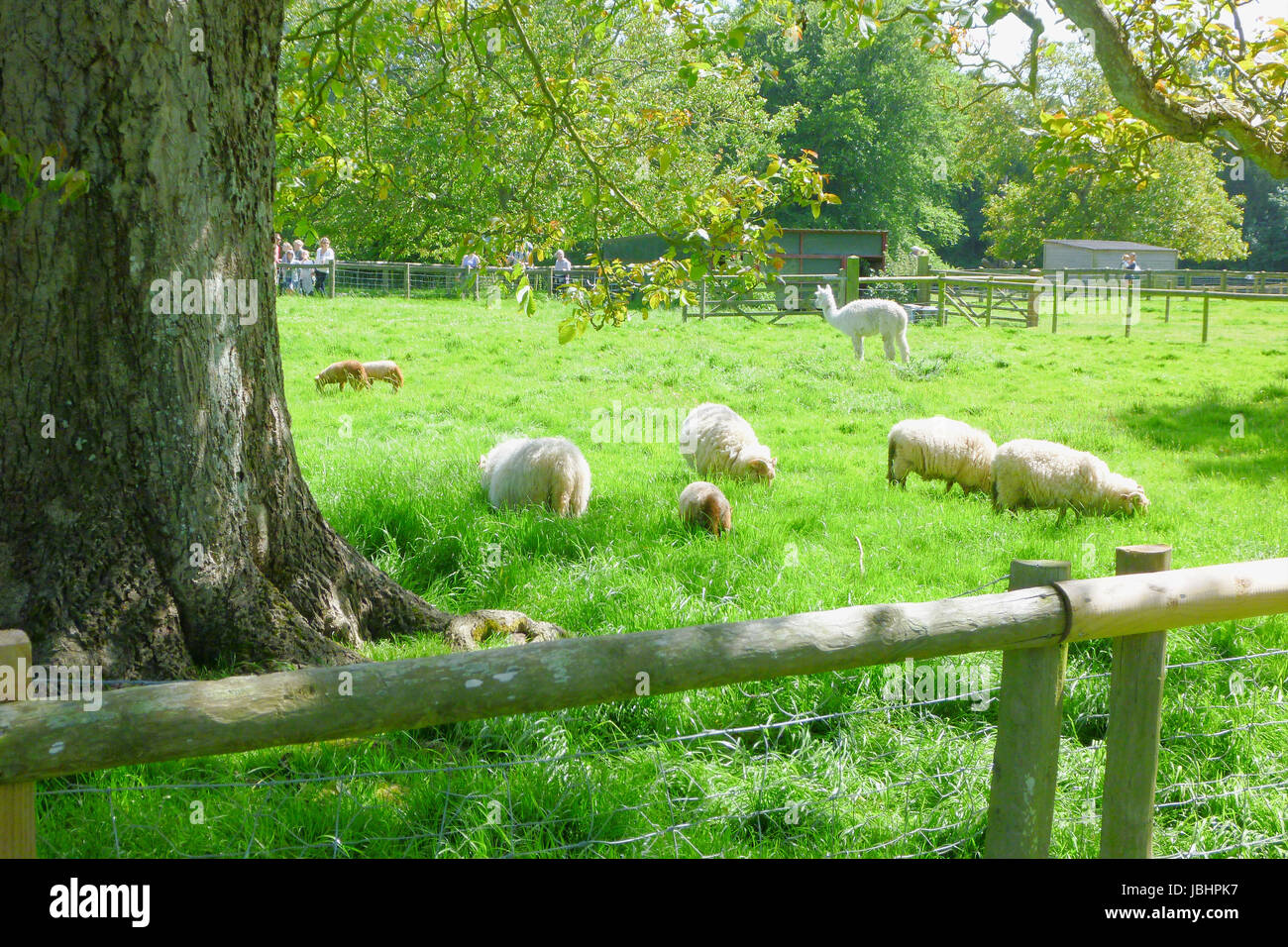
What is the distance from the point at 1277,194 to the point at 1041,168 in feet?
241

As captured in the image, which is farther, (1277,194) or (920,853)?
(1277,194)

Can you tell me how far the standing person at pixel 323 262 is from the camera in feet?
92.0

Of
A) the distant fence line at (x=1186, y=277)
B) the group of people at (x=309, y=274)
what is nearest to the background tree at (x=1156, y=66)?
the group of people at (x=309, y=274)

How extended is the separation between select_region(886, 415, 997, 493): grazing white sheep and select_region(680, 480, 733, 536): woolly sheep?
8.92 ft

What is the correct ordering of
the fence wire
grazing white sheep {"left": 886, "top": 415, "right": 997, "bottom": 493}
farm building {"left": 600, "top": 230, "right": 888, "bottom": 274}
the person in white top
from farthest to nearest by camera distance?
farm building {"left": 600, "top": 230, "right": 888, "bottom": 274} < the person in white top < grazing white sheep {"left": 886, "top": 415, "right": 997, "bottom": 493} < the fence wire

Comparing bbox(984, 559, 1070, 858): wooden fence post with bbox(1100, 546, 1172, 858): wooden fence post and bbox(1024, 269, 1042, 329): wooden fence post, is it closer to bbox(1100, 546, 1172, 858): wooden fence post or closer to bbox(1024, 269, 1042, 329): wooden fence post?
Result: bbox(1100, 546, 1172, 858): wooden fence post

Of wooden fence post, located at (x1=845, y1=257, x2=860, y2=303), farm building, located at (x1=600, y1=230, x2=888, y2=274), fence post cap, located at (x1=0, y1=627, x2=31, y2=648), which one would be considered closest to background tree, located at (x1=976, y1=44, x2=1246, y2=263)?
farm building, located at (x1=600, y1=230, x2=888, y2=274)

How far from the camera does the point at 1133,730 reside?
9.85 ft

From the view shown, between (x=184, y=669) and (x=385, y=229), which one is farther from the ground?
(x=385, y=229)

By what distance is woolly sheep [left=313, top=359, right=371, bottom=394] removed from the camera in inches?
607

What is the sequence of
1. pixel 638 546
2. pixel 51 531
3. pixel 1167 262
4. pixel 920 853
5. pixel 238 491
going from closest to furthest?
pixel 920 853 → pixel 51 531 → pixel 238 491 → pixel 638 546 → pixel 1167 262
